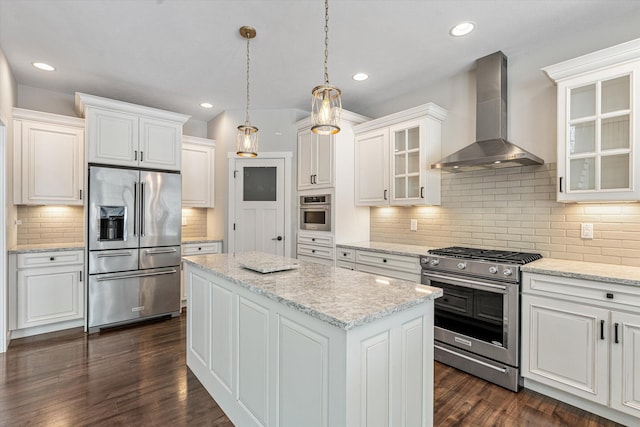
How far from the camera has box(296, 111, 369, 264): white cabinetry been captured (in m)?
3.88

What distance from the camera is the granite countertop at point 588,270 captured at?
1.97 metres

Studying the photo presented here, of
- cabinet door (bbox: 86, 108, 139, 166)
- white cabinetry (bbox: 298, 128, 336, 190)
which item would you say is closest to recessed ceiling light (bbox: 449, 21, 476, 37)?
white cabinetry (bbox: 298, 128, 336, 190)

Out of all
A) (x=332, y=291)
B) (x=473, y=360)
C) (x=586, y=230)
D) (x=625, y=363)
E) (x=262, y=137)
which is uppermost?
(x=262, y=137)

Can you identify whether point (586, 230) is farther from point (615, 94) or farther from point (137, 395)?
point (137, 395)

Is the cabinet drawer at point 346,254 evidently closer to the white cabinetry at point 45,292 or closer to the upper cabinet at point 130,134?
the upper cabinet at point 130,134

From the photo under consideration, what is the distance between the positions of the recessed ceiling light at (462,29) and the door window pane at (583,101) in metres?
0.90

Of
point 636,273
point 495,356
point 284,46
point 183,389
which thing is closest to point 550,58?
point 636,273

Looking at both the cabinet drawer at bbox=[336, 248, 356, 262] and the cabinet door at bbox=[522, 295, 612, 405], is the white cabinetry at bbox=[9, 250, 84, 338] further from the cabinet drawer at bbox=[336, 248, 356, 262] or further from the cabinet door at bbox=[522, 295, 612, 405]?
the cabinet door at bbox=[522, 295, 612, 405]

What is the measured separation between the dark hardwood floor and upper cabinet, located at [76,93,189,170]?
202 centimetres

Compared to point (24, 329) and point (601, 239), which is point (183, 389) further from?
point (601, 239)

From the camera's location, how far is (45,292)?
3.38 metres

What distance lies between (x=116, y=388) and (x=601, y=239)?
153 inches

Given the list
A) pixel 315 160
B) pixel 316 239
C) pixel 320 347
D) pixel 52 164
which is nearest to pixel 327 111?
pixel 320 347

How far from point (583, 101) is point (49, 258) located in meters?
5.10
